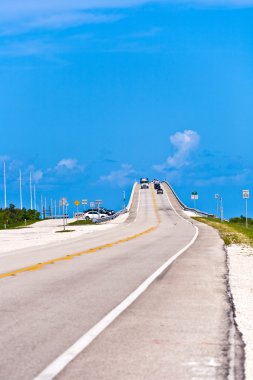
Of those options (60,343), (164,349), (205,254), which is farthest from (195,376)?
(205,254)

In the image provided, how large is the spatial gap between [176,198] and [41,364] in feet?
416

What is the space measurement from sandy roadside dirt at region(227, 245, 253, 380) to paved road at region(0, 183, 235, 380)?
0.22 meters

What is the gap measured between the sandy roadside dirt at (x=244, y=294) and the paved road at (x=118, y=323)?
218mm

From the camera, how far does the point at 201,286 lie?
15.0 metres

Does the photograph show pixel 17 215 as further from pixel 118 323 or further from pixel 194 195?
pixel 118 323

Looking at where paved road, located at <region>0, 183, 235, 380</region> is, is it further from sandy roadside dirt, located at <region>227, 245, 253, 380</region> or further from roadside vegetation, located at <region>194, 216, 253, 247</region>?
roadside vegetation, located at <region>194, 216, 253, 247</region>

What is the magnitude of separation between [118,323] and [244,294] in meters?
4.40

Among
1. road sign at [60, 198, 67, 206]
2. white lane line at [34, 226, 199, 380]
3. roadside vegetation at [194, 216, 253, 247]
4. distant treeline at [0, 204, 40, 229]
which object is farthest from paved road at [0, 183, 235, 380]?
distant treeline at [0, 204, 40, 229]

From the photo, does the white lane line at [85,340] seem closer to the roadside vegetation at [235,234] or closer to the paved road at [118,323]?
the paved road at [118,323]

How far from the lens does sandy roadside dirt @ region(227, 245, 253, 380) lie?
27.1 ft

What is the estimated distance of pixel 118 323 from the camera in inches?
392

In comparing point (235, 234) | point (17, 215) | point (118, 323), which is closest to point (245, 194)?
point (235, 234)

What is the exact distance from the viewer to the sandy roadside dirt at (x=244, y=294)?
8250mm

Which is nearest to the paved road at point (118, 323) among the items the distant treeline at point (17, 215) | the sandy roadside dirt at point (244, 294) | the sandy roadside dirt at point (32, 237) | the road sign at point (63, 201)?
the sandy roadside dirt at point (244, 294)
